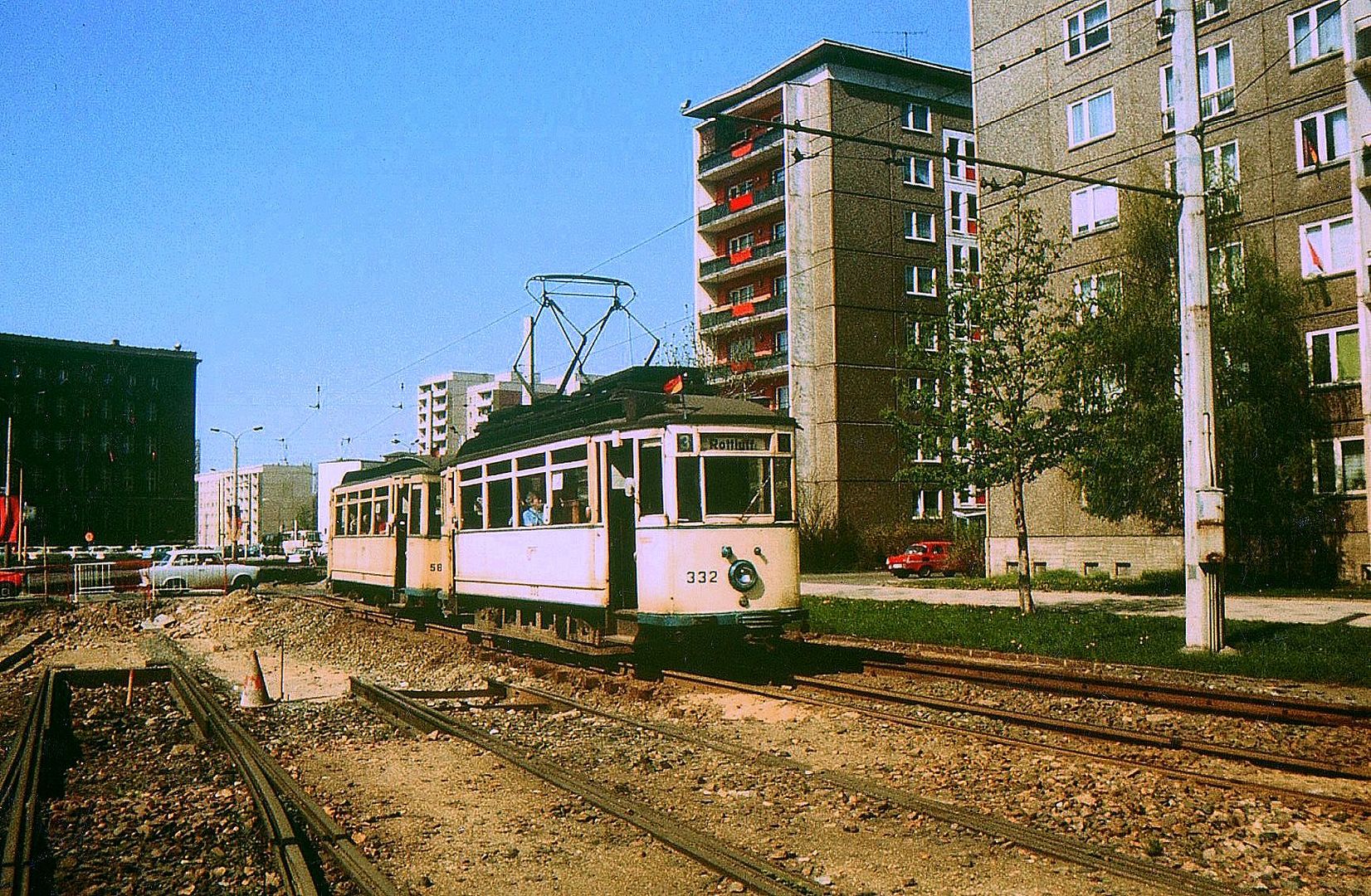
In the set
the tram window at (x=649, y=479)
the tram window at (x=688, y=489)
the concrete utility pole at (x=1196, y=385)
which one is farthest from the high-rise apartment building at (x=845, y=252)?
the tram window at (x=688, y=489)

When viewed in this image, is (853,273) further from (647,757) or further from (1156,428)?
(647,757)

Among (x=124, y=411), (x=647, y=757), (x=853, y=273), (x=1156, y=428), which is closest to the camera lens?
(x=647, y=757)

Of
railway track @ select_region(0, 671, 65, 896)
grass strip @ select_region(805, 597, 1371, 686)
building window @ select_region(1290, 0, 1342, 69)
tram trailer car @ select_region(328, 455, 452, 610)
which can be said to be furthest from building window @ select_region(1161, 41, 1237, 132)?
railway track @ select_region(0, 671, 65, 896)

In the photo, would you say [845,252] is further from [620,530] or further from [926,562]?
[620,530]

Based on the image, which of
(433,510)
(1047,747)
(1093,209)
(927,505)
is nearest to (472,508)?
(433,510)

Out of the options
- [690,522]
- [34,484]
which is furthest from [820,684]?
[34,484]

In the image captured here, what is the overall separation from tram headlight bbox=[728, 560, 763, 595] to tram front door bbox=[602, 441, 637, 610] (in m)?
Answer: 1.23

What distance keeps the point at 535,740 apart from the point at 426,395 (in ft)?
488

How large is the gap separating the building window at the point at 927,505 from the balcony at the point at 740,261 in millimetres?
11466

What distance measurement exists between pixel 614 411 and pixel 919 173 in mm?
38177

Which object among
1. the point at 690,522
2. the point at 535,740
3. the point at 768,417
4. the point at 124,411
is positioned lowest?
the point at 535,740

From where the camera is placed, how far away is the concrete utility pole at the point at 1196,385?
1394cm

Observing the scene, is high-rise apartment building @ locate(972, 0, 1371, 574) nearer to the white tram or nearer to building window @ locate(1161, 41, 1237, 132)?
building window @ locate(1161, 41, 1237, 132)

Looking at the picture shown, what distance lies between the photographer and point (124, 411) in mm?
94875
